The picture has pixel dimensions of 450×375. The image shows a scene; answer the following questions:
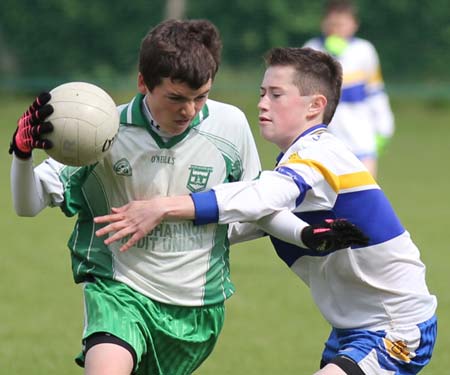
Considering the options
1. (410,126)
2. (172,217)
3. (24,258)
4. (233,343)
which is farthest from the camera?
(410,126)

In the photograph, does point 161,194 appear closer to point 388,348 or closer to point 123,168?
point 123,168

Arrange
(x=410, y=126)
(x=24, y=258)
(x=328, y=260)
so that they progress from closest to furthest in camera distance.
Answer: (x=328, y=260) → (x=24, y=258) → (x=410, y=126)

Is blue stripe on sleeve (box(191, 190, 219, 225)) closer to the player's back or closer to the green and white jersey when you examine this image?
the green and white jersey

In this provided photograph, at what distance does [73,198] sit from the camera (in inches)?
175

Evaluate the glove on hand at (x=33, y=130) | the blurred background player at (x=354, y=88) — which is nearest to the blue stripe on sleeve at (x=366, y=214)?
the glove on hand at (x=33, y=130)

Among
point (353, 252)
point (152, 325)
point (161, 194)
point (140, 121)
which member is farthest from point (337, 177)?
point (152, 325)

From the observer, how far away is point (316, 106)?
4.61 meters

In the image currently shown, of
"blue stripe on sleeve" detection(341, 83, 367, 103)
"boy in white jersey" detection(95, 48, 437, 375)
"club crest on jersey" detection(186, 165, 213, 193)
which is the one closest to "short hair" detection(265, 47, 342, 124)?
"boy in white jersey" detection(95, 48, 437, 375)

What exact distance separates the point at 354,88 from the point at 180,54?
778 centimetres

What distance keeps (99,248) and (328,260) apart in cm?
91

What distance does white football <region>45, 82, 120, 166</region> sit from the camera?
4082 mm

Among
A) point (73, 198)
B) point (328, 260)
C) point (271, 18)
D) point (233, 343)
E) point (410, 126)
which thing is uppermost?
point (271, 18)

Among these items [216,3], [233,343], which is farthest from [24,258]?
[216,3]

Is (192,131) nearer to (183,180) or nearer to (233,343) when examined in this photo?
(183,180)
